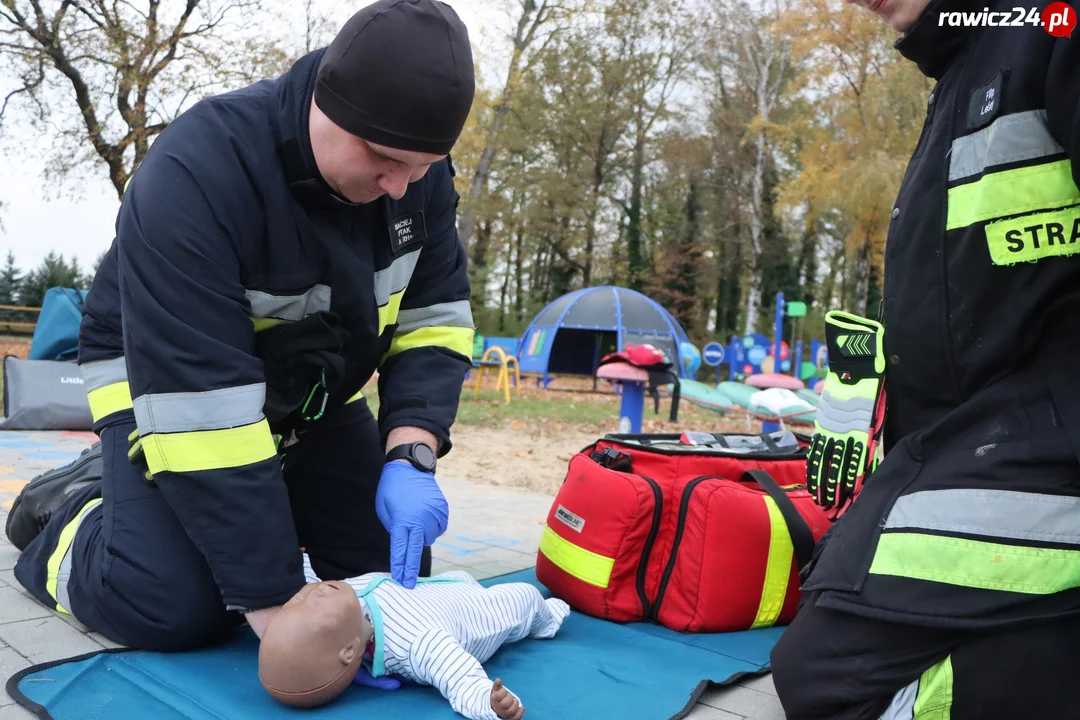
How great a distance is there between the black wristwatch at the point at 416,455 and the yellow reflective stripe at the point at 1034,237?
1438 millimetres

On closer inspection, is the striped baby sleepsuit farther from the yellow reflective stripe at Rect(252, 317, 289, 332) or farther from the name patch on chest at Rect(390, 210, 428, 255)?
the name patch on chest at Rect(390, 210, 428, 255)

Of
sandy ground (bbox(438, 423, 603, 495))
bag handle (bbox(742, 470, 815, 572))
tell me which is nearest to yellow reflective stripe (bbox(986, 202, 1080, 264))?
bag handle (bbox(742, 470, 815, 572))

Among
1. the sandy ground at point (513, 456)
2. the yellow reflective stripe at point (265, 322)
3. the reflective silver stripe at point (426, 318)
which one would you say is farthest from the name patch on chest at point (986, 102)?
the sandy ground at point (513, 456)

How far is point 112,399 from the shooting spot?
2279mm

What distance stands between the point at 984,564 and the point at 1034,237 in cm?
62

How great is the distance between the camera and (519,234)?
2608 centimetres

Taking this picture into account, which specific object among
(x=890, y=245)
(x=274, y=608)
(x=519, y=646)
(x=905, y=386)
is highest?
(x=890, y=245)

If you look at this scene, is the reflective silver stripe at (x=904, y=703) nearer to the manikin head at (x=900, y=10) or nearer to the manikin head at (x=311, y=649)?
the manikin head at (x=311, y=649)

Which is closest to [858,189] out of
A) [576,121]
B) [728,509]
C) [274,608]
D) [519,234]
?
[576,121]

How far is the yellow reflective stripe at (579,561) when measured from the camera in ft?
8.20

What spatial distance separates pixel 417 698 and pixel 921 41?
→ 1862 millimetres

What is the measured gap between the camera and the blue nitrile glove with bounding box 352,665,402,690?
6.36 feet

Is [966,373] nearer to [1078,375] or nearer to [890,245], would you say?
[1078,375]

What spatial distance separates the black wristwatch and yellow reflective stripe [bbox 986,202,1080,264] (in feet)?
4.72
